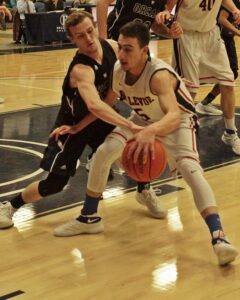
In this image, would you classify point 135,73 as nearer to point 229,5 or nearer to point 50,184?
point 50,184

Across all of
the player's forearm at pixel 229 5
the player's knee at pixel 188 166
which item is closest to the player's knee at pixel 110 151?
the player's knee at pixel 188 166

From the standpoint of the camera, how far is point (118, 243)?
15.4 ft

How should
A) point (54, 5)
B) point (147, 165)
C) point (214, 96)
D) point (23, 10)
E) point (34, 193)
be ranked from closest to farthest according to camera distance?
point (147, 165)
point (34, 193)
point (214, 96)
point (23, 10)
point (54, 5)

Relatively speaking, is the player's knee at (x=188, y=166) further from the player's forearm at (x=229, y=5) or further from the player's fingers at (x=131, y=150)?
the player's forearm at (x=229, y=5)

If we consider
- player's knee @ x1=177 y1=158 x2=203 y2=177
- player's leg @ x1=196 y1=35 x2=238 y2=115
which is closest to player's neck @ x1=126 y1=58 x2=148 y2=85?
player's knee @ x1=177 y1=158 x2=203 y2=177

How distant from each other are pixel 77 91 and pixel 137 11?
6.63 ft

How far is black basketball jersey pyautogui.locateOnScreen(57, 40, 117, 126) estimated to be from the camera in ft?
16.4

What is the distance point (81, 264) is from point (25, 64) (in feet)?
33.9

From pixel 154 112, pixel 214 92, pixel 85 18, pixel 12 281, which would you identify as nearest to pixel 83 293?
pixel 12 281

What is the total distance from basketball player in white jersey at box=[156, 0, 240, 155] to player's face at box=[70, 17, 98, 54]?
79.9 inches

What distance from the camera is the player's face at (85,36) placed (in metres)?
4.87

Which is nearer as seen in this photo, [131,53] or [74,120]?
[131,53]

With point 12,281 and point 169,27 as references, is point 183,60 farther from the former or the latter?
point 12,281

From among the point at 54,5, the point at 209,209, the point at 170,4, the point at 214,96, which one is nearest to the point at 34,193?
the point at 209,209
